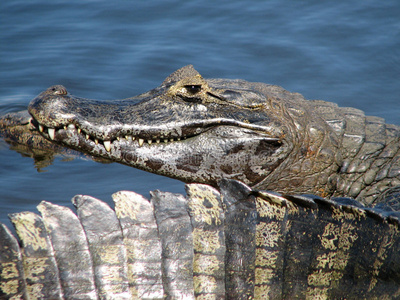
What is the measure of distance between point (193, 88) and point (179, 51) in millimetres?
3633

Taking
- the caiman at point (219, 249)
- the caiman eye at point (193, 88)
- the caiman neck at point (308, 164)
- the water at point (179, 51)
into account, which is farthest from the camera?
the water at point (179, 51)

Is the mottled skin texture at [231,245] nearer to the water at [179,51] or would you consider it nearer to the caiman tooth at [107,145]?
the caiman tooth at [107,145]

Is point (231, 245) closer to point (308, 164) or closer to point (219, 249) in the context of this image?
point (219, 249)

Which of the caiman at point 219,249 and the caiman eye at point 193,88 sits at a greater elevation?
the caiman eye at point 193,88

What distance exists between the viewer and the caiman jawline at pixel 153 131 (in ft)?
12.7

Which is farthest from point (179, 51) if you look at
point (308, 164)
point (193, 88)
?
point (308, 164)

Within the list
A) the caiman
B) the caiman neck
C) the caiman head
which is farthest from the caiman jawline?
the caiman

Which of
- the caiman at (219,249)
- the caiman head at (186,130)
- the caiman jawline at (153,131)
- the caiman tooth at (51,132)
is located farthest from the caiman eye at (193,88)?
the caiman at (219,249)

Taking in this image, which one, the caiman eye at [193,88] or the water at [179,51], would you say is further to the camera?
the water at [179,51]

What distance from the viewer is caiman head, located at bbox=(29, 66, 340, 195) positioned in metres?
3.88

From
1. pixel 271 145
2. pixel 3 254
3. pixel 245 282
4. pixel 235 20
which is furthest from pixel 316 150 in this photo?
pixel 235 20

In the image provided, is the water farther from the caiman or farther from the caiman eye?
the caiman

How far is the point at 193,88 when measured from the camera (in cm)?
407

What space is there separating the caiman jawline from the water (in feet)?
3.61
